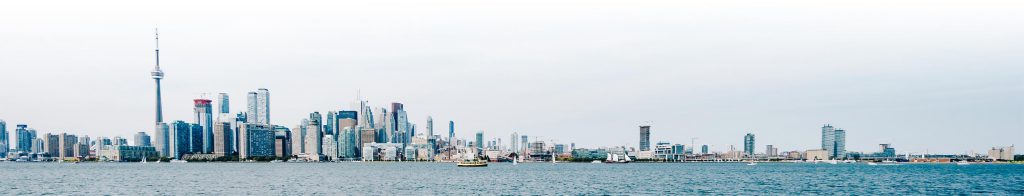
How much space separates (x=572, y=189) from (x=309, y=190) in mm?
29606

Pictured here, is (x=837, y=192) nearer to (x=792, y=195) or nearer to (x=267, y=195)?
(x=792, y=195)

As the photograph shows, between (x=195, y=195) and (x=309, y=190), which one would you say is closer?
(x=195, y=195)

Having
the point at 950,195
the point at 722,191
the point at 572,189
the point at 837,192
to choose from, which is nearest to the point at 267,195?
the point at 572,189

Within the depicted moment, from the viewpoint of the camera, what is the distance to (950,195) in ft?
307

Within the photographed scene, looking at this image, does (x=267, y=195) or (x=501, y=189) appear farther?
(x=501, y=189)

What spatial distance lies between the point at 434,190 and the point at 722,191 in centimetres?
3185

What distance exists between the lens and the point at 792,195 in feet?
310

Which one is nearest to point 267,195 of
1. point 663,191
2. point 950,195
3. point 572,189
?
point 572,189

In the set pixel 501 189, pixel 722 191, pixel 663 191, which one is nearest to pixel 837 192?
pixel 722 191

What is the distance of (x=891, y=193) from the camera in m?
97.3

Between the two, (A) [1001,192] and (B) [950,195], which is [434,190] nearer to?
(B) [950,195]

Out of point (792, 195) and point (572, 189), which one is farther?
point (572, 189)

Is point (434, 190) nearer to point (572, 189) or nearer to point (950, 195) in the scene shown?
point (572, 189)

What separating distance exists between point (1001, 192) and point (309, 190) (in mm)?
76648
